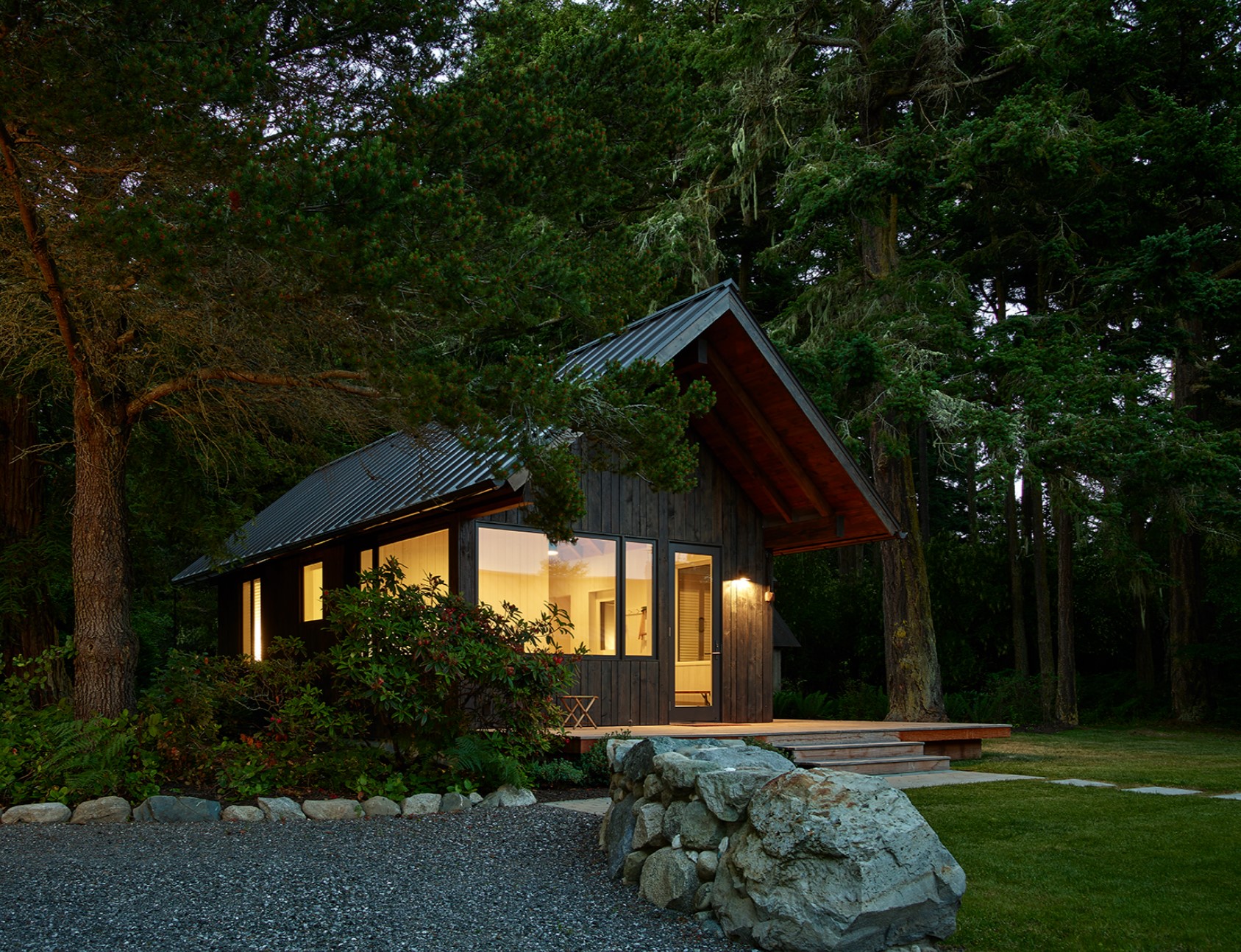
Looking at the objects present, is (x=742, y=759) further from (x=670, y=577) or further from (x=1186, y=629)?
(x=1186, y=629)

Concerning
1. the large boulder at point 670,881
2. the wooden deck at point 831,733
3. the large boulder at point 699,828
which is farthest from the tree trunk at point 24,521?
the large boulder at point 699,828

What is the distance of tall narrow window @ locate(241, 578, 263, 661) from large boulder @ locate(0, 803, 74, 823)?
7617mm

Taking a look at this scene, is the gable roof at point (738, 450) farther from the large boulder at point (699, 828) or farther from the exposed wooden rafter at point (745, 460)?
the large boulder at point (699, 828)

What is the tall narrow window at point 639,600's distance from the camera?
430 inches

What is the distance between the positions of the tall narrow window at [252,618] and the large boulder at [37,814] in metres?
7.62

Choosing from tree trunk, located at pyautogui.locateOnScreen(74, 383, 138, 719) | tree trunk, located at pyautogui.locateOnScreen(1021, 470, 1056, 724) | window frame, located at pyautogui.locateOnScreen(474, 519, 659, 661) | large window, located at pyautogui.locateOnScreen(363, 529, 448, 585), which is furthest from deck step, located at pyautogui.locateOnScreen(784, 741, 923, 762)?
tree trunk, located at pyautogui.locateOnScreen(1021, 470, 1056, 724)

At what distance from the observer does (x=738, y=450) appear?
11586 millimetres

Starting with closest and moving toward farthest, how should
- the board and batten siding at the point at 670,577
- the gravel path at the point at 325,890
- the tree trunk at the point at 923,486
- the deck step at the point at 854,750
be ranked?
the gravel path at the point at 325,890 < the deck step at the point at 854,750 < the board and batten siding at the point at 670,577 < the tree trunk at the point at 923,486

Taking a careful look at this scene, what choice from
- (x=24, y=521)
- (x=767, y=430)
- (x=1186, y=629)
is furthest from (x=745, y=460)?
(x=1186, y=629)

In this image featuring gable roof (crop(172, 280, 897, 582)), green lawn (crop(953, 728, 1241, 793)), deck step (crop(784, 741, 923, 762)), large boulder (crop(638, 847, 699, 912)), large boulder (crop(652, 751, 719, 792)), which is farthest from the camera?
gable roof (crop(172, 280, 897, 582))

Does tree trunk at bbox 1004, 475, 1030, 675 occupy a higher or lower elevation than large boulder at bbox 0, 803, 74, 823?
higher

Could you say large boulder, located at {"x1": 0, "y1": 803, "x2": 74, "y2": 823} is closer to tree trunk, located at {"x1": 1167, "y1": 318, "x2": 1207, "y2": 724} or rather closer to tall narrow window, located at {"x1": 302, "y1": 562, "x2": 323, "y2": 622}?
tall narrow window, located at {"x1": 302, "y1": 562, "x2": 323, "y2": 622}

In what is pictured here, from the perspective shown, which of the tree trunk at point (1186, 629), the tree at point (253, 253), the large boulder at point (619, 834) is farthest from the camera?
the tree trunk at point (1186, 629)

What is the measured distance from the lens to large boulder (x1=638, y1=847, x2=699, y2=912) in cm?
475
